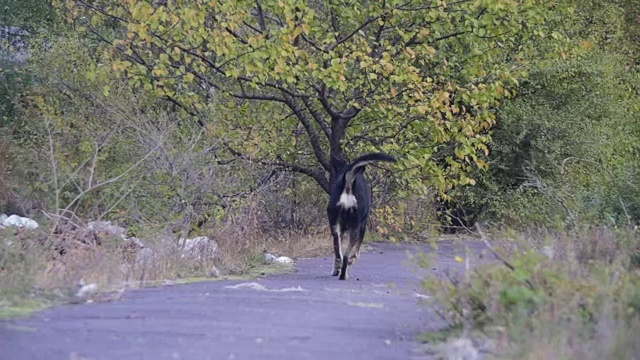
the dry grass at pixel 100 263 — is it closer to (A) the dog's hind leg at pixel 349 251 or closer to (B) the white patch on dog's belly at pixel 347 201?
(A) the dog's hind leg at pixel 349 251

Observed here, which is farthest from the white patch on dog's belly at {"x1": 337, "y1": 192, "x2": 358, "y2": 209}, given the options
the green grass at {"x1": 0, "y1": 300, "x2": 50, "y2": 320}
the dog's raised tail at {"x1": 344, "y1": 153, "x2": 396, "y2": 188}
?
the green grass at {"x1": 0, "y1": 300, "x2": 50, "y2": 320}

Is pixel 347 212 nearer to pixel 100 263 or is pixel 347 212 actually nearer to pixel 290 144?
pixel 100 263

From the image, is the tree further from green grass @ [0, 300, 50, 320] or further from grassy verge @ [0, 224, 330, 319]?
green grass @ [0, 300, 50, 320]

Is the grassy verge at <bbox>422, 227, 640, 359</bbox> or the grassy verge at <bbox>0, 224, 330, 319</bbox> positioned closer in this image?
the grassy verge at <bbox>422, 227, 640, 359</bbox>

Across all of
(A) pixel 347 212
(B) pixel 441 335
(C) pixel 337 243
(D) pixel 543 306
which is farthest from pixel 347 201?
(D) pixel 543 306

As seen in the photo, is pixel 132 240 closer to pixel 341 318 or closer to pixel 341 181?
pixel 341 181

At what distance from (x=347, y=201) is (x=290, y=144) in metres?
6.15

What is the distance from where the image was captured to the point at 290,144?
76.2ft

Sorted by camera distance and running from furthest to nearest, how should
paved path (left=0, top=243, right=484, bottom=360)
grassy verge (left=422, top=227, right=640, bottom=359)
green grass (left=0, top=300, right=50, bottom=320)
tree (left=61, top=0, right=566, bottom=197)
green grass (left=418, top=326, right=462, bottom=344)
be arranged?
tree (left=61, top=0, right=566, bottom=197) < green grass (left=0, top=300, right=50, bottom=320) < green grass (left=418, top=326, right=462, bottom=344) < paved path (left=0, top=243, right=484, bottom=360) < grassy verge (left=422, top=227, right=640, bottom=359)

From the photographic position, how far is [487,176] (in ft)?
107

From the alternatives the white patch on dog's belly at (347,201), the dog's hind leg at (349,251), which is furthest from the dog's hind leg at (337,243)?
the white patch on dog's belly at (347,201)

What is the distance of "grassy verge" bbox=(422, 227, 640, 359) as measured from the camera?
8.05m

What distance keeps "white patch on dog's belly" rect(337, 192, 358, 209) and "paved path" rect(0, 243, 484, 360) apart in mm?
2710

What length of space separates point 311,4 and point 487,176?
11.3 meters
